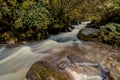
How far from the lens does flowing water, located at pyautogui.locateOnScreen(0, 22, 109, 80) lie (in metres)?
5.45

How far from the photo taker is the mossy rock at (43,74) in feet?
14.9

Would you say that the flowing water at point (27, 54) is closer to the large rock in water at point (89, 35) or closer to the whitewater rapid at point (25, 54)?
the whitewater rapid at point (25, 54)

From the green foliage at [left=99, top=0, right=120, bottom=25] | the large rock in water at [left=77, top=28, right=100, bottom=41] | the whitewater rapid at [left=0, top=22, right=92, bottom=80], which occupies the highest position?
the green foliage at [left=99, top=0, right=120, bottom=25]

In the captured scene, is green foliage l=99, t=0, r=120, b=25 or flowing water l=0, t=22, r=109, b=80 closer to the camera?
flowing water l=0, t=22, r=109, b=80

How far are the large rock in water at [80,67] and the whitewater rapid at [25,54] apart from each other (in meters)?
0.64

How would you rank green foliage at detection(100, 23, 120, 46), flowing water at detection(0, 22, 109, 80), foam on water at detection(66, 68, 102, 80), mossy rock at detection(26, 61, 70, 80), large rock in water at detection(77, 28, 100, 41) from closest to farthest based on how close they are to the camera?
mossy rock at detection(26, 61, 70, 80)
foam on water at detection(66, 68, 102, 80)
flowing water at detection(0, 22, 109, 80)
green foliage at detection(100, 23, 120, 46)
large rock in water at detection(77, 28, 100, 41)

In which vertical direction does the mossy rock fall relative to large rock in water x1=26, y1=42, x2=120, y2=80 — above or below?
above

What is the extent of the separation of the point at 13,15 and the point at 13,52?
182 cm

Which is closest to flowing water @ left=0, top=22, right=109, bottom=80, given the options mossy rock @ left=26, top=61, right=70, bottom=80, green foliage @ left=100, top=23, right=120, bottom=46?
mossy rock @ left=26, top=61, right=70, bottom=80

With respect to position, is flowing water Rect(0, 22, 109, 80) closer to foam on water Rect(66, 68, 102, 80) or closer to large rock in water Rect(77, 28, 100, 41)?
foam on water Rect(66, 68, 102, 80)

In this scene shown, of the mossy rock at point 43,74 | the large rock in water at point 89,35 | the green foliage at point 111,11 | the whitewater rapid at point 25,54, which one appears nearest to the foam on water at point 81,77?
the mossy rock at point 43,74

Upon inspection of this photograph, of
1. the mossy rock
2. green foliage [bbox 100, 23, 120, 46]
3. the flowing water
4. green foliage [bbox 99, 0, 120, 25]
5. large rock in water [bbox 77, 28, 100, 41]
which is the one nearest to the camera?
the mossy rock

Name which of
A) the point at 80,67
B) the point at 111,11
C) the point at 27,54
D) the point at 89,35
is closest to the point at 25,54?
the point at 27,54

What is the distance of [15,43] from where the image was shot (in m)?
8.03
